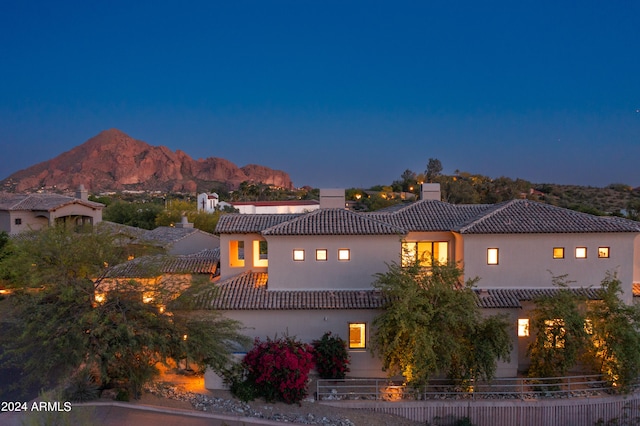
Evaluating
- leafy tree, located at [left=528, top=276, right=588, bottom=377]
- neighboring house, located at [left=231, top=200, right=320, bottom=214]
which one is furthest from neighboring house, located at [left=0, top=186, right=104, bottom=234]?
leafy tree, located at [left=528, top=276, right=588, bottom=377]

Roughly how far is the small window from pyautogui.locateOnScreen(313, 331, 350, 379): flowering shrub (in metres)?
3.93

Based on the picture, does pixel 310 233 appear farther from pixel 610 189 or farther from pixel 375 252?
pixel 610 189

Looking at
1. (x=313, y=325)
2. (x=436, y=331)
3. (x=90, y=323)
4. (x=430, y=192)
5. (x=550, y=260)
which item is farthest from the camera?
(x=430, y=192)

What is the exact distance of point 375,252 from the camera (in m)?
21.2

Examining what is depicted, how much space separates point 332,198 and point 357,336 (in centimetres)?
714

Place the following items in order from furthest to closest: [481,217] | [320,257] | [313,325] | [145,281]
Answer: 1. [481,217]
2. [320,257]
3. [313,325]
4. [145,281]

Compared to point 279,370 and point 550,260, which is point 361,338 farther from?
point 550,260

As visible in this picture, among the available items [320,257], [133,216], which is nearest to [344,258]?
[320,257]

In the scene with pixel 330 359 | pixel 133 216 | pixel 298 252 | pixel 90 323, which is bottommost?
pixel 330 359

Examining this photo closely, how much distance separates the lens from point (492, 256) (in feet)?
69.9

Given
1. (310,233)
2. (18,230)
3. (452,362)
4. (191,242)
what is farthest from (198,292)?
(18,230)

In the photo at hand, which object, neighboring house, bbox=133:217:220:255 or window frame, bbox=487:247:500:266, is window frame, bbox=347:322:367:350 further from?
neighboring house, bbox=133:217:220:255

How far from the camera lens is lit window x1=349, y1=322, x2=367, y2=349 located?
790 inches

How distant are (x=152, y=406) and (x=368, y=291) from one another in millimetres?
9881
